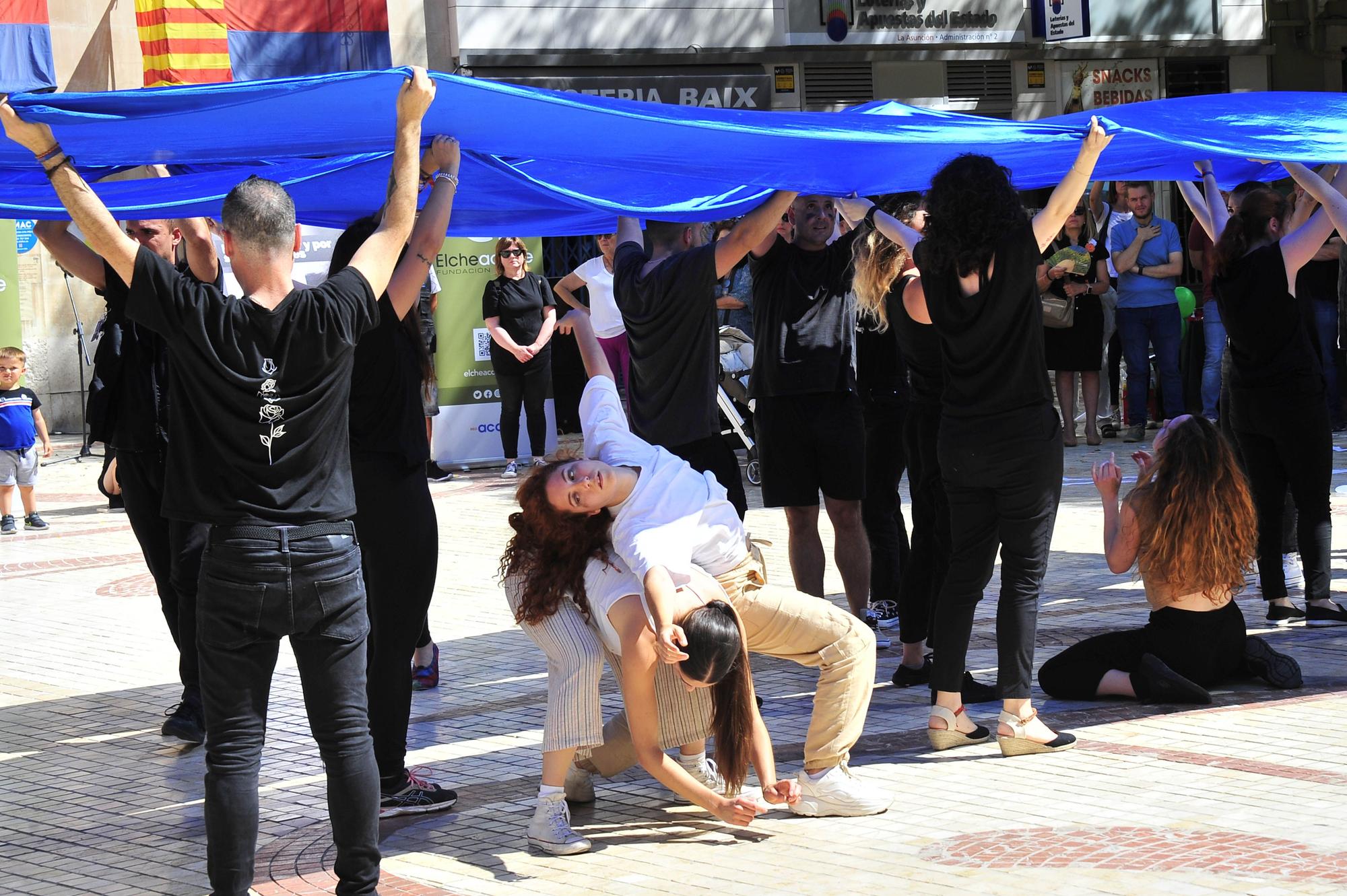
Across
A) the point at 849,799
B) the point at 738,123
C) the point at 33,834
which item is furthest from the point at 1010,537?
the point at 33,834

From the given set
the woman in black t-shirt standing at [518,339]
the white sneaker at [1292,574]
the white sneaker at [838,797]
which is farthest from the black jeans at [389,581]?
the woman in black t-shirt standing at [518,339]

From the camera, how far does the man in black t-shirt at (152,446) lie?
232 inches

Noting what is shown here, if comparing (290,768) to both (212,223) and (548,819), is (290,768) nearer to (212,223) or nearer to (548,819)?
(548,819)

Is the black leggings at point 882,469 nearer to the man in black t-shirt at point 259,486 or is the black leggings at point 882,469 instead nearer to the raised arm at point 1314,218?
the raised arm at point 1314,218

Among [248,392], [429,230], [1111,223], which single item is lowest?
[248,392]

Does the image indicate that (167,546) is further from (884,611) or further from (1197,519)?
(1197,519)

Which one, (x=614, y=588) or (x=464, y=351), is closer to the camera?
(x=614, y=588)

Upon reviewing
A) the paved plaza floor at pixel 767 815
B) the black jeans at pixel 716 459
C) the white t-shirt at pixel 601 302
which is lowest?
the paved plaza floor at pixel 767 815

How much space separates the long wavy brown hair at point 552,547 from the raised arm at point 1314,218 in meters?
3.59

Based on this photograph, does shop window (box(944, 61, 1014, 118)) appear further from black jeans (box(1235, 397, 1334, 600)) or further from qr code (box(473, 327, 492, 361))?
black jeans (box(1235, 397, 1334, 600))

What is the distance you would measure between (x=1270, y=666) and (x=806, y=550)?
1.89m

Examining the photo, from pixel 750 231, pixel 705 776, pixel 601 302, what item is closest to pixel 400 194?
pixel 750 231

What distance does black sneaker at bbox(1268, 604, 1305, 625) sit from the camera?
7.37m

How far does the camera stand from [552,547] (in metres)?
4.91
